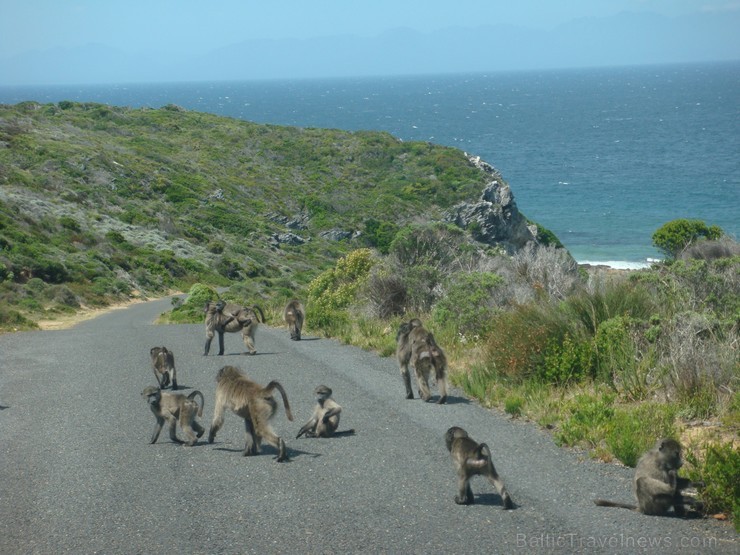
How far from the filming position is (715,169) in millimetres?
104625

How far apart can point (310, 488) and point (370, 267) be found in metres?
12.9

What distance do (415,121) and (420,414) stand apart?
17995cm

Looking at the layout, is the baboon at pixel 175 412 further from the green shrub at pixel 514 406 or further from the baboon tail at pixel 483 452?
the baboon tail at pixel 483 452

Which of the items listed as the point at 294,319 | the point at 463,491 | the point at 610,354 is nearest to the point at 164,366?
the point at 294,319

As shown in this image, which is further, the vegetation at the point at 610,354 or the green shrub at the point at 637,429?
the vegetation at the point at 610,354

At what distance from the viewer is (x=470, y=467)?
23.5 feet

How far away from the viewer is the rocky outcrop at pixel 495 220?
2371 inches

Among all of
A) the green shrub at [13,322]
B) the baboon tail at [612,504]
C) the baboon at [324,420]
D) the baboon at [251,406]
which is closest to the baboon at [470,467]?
the baboon tail at [612,504]

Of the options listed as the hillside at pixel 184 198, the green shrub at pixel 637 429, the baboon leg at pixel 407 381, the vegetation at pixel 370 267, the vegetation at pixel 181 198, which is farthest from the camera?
the hillside at pixel 184 198

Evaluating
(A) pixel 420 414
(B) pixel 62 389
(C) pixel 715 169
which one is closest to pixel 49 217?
(B) pixel 62 389

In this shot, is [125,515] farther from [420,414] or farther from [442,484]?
[420,414]

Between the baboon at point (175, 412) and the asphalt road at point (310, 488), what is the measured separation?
0.55 feet

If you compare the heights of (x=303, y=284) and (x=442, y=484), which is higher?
(x=442, y=484)

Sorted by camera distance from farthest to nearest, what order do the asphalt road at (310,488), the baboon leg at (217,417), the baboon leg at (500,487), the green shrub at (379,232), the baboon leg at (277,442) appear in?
the green shrub at (379,232), the baboon leg at (217,417), the baboon leg at (277,442), the baboon leg at (500,487), the asphalt road at (310,488)
